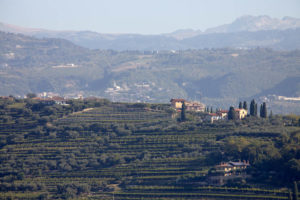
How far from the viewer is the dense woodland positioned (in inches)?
2768

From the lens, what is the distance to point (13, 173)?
3260 inches

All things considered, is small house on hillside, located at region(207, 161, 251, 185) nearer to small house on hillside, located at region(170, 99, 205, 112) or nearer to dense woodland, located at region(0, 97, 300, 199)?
dense woodland, located at region(0, 97, 300, 199)

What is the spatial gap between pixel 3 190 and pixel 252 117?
→ 1253 inches

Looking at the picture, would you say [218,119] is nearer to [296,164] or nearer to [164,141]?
[164,141]

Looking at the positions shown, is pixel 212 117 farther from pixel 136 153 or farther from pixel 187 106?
pixel 187 106

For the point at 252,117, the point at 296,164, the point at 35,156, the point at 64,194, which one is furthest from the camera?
the point at 252,117

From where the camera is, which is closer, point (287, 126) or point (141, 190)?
point (141, 190)

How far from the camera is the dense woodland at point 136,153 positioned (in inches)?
2768

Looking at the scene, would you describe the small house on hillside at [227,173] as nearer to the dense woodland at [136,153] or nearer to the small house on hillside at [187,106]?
the dense woodland at [136,153]

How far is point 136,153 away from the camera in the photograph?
83.7m

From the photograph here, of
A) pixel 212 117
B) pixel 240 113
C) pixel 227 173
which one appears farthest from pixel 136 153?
pixel 240 113

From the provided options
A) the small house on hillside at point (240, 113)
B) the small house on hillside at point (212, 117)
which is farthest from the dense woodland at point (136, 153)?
the small house on hillside at point (240, 113)

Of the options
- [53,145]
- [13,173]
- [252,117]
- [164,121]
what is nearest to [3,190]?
[13,173]

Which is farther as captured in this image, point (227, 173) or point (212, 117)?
point (212, 117)
